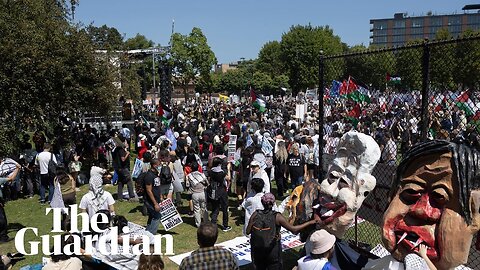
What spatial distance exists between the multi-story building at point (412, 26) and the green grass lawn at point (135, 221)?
147672mm

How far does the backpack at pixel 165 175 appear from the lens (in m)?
9.30

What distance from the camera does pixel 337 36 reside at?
73.4 m

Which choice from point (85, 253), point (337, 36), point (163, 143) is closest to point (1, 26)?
point (163, 143)

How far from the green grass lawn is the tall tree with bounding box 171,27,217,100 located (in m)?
37.3

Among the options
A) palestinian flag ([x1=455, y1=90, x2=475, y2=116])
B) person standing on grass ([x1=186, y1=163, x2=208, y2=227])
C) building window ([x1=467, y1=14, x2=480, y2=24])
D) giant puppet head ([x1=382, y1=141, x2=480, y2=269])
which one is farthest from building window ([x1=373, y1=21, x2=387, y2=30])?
A: giant puppet head ([x1=382, y1=141, x2=480, y2=269])

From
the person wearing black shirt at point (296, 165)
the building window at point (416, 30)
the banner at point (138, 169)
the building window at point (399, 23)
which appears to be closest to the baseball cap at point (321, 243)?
the person wearing black shirt at point (296, 165)

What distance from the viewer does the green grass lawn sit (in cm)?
776

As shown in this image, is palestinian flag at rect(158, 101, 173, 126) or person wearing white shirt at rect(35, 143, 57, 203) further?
palestinian flag at rect(158, 101, 173, 126)

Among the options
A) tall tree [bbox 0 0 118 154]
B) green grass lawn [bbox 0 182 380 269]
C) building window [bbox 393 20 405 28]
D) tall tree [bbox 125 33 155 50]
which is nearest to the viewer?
green grass lawn [bbox 0 182 380 269]

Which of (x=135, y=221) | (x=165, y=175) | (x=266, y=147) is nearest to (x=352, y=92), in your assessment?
(x=266, y=147)

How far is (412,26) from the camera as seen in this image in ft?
521

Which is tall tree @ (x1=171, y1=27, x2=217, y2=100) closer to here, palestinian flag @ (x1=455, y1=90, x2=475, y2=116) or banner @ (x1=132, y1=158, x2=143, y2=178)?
banner @ (x1=132, y1=158, x2=143, y2=178)

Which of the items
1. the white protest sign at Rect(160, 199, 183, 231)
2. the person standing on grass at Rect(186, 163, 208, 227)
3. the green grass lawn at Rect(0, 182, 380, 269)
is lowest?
the green grass lawn at Rect(0, 182, 380, 269)

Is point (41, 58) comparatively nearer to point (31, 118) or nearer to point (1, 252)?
point (31, 118)
